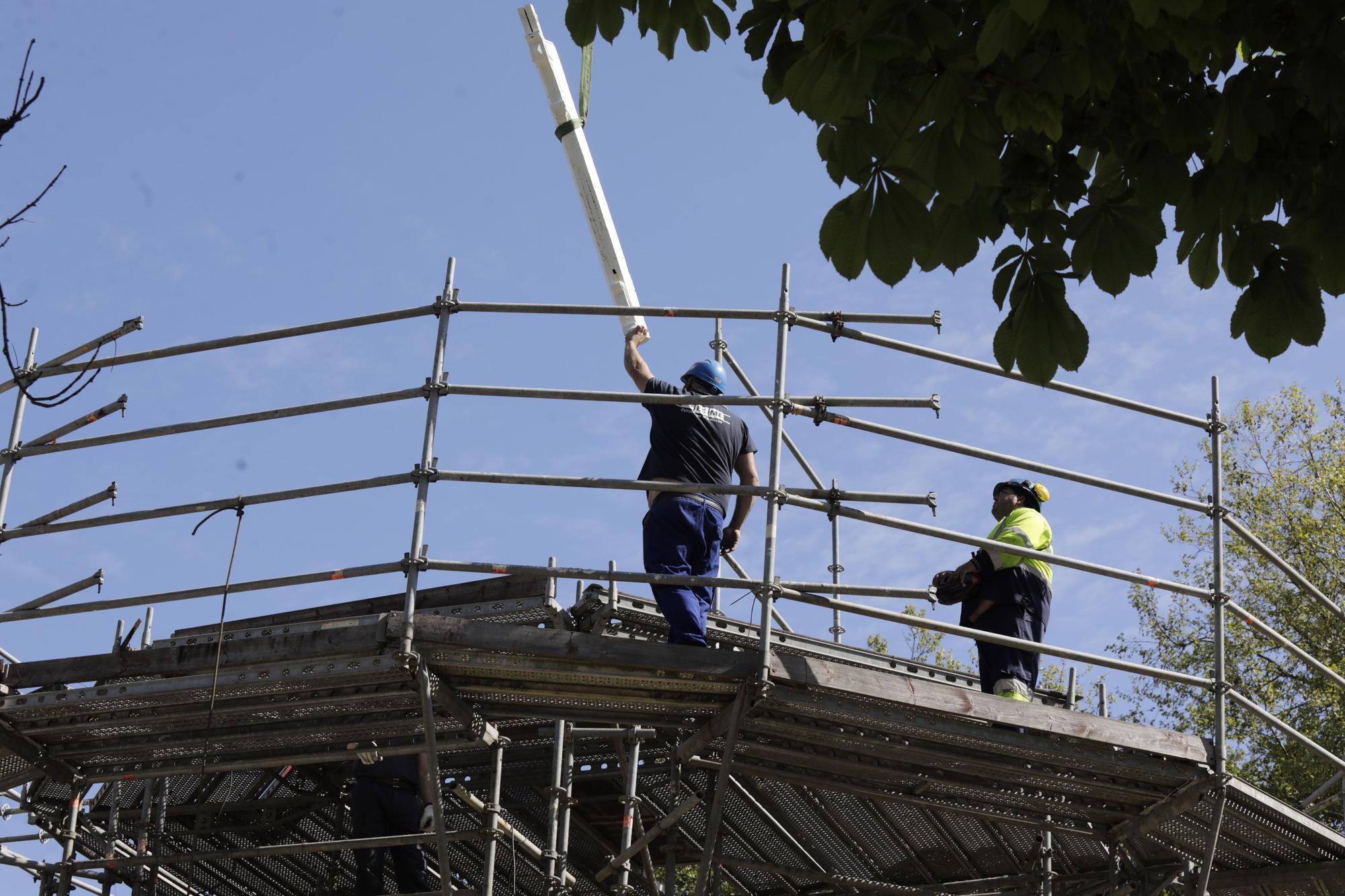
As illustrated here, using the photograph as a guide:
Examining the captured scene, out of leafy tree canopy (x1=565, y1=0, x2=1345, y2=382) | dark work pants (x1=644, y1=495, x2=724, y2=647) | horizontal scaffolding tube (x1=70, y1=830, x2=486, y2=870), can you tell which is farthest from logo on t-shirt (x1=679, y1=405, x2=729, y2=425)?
leafy tree canopy (x1=565, y1=0, x2=1345, y2=382)

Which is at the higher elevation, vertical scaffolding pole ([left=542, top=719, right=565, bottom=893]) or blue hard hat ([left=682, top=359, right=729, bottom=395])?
blue hard hat ([left=682, top=359, right=729, bottom=395])

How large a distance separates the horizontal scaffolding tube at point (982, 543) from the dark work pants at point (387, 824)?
3.50m

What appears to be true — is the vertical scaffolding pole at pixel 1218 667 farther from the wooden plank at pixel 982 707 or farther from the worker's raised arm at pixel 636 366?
the worker's raised arm at pixel 636 366

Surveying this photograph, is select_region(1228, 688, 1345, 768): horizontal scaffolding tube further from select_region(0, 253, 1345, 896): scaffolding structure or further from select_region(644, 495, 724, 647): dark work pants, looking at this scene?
select_region(644, 495, 724, 647): dark work pants

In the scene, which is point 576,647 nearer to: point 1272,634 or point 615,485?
point 615,485

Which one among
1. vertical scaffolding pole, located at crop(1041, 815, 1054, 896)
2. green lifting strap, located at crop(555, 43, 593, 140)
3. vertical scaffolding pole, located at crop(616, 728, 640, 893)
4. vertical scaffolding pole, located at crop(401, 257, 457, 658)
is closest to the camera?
vertical scaffolding pole, located at crop(401, 257, 457, 658)

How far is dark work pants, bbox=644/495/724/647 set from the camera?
8.31 metres

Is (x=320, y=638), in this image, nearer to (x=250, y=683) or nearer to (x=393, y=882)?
(x=250, y=683)

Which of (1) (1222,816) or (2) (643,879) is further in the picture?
(2) (643,879)

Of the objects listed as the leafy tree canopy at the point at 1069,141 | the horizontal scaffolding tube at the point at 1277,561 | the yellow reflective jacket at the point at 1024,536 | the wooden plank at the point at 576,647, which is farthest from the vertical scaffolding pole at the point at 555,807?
the leafy tree canopy at the point at 1069,141

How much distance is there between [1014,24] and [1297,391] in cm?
2241

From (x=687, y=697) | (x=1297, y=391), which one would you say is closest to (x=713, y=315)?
(x=687, y=697)

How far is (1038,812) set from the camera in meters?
9.48

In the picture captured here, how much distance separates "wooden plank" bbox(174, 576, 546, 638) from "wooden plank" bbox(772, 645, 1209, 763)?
6.54ft
